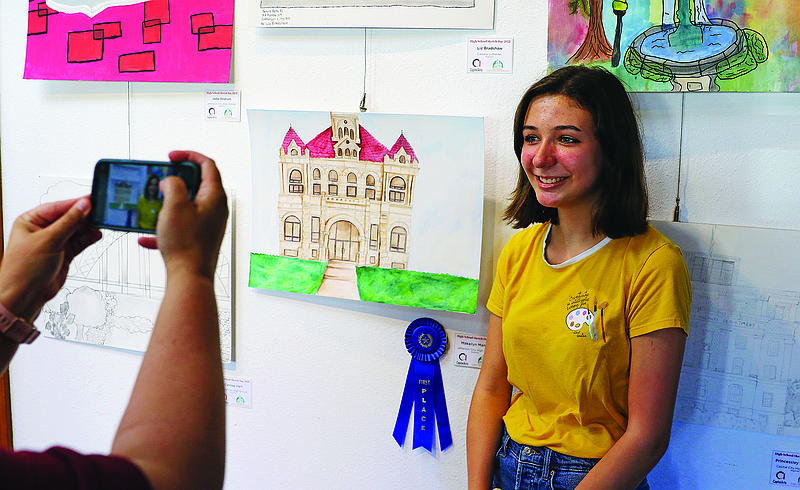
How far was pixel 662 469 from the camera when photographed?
1148mm

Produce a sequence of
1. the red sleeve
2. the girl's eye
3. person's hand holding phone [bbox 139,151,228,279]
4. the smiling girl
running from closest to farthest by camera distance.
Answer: the red sleeve
person's hand holding phone [bbox 139,151,228,279]
the smiling girl
the girl's eye

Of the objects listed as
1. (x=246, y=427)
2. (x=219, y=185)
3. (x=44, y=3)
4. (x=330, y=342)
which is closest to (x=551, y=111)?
(x=219, y=185)

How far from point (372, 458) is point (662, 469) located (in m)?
0.63

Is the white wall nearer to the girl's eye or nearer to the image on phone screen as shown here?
the girl's eye

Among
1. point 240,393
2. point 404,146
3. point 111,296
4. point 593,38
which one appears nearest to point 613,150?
point 593,38

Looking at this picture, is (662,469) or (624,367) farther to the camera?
(662,469)

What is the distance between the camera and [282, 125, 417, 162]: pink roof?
47.9 inches

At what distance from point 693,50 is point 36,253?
1076 mm

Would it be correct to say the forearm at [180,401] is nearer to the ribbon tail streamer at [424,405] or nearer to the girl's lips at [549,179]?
the girl's lips at [549,179]

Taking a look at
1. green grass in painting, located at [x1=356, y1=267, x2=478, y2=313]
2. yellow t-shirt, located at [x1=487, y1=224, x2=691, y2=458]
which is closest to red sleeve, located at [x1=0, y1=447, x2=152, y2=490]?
yellow t-shirt, located at [x1=487, y1=224, x2=691, y2=458]

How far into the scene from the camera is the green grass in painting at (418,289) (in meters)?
1.22

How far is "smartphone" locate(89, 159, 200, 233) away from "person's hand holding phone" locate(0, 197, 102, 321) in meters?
0.02

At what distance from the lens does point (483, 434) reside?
3.66 feet

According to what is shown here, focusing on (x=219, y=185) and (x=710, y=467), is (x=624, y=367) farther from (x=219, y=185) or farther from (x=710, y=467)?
(x=219, y=185)
